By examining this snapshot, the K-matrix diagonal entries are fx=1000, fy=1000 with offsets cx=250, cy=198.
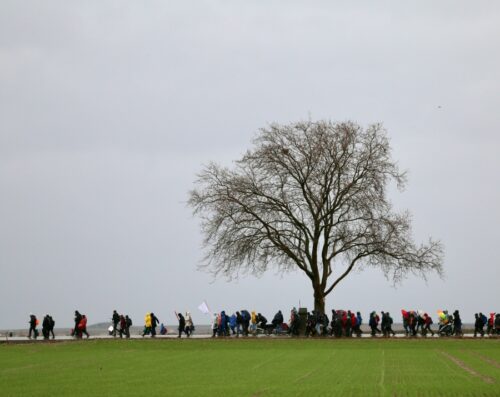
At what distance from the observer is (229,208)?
64.1 meters

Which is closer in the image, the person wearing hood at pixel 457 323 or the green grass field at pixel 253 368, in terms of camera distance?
the green grass field at pixel 253 368

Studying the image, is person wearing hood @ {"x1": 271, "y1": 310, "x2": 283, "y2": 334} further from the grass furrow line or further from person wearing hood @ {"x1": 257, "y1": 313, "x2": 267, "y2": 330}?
the grass furrow line

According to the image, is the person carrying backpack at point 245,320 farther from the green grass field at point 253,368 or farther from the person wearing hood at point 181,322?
the green grass field at point 253,368

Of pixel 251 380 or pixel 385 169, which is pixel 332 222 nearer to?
pixel 385 169

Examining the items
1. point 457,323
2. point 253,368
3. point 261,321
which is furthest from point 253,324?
point 253,368

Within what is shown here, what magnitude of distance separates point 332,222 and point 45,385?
128ft

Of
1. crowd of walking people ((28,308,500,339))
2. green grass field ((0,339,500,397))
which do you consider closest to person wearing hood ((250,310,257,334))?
crowd of walking people ((28,308,500,339))

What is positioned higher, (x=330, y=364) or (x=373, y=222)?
(x=373, y=222)

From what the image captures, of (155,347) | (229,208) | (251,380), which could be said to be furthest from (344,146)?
(251,380)

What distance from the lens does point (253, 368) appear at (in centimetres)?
3341

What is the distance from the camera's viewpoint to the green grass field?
25312mm

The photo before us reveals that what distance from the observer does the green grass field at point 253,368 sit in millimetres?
25312

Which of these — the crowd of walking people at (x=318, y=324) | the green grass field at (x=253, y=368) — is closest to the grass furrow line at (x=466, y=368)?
the green grass field at (x=253, y=368)

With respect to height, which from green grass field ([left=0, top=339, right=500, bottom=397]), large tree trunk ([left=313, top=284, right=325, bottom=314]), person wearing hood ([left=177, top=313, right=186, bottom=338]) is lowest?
green grass field ([left=0, top=339, right=500, bottom=397])
